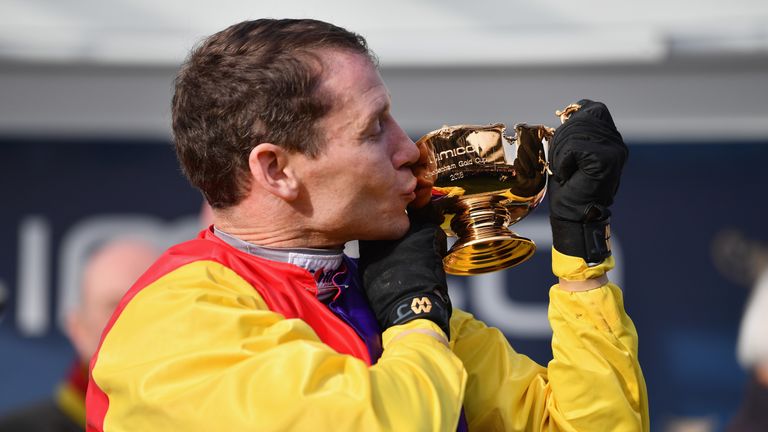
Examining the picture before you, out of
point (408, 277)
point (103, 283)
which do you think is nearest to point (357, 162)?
point (408, 277)

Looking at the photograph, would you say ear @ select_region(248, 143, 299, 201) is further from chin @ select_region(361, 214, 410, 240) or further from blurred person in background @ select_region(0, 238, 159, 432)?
blurred person in background @ select_region(0, 238, 159, 432)

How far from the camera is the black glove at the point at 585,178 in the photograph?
1929 millimetres

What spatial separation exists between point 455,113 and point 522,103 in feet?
0.97

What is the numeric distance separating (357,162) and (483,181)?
28 cm

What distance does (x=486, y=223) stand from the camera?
2119 mm

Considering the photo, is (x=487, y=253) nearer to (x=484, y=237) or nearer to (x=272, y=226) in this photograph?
(x=484, y=237)

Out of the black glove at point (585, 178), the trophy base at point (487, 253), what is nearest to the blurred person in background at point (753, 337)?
the trophy base at point (487, 253)

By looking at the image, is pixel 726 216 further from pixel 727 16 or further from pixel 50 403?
pixel 50 403

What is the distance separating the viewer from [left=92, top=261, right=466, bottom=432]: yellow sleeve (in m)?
1.60

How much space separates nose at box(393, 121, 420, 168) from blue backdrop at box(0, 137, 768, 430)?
2923 mm

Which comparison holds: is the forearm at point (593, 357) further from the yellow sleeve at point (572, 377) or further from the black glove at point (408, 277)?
the black glove at point (408, 277)

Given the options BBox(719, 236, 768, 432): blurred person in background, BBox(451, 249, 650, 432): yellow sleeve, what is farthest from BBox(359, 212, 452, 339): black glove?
BBox(719, 236, 768, 432): blurred person in background

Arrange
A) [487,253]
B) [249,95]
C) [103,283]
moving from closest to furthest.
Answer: [249,95], [487,253], [103,283]

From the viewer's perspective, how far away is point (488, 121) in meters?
4.98
